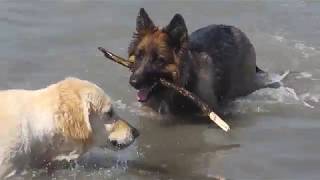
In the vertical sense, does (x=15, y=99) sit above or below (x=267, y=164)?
above

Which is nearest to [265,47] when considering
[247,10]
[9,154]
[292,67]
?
[292,67]

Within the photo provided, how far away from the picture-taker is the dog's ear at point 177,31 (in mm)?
7582

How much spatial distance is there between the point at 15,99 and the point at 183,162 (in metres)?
1.79

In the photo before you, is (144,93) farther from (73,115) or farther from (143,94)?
(73,115)

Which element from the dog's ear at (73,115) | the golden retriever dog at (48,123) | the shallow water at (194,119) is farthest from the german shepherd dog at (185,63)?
the dog's ear at (73,115)

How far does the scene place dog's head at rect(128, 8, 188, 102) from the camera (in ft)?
24.6

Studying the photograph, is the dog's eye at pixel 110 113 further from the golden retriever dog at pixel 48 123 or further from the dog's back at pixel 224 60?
the dog's back at pixel 224 60

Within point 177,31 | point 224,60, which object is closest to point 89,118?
point 177,31

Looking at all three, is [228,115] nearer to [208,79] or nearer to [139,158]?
[208,79]

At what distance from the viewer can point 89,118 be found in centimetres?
569

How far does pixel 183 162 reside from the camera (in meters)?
6.61

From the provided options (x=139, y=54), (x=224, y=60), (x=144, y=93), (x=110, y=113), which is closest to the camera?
(x=110, y=113)

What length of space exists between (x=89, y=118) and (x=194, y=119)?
7.97ft

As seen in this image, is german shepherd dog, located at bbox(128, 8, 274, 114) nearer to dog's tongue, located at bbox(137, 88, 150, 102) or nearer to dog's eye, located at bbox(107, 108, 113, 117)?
dog's tongue, located at bbox(137, 88, 150, 102)
